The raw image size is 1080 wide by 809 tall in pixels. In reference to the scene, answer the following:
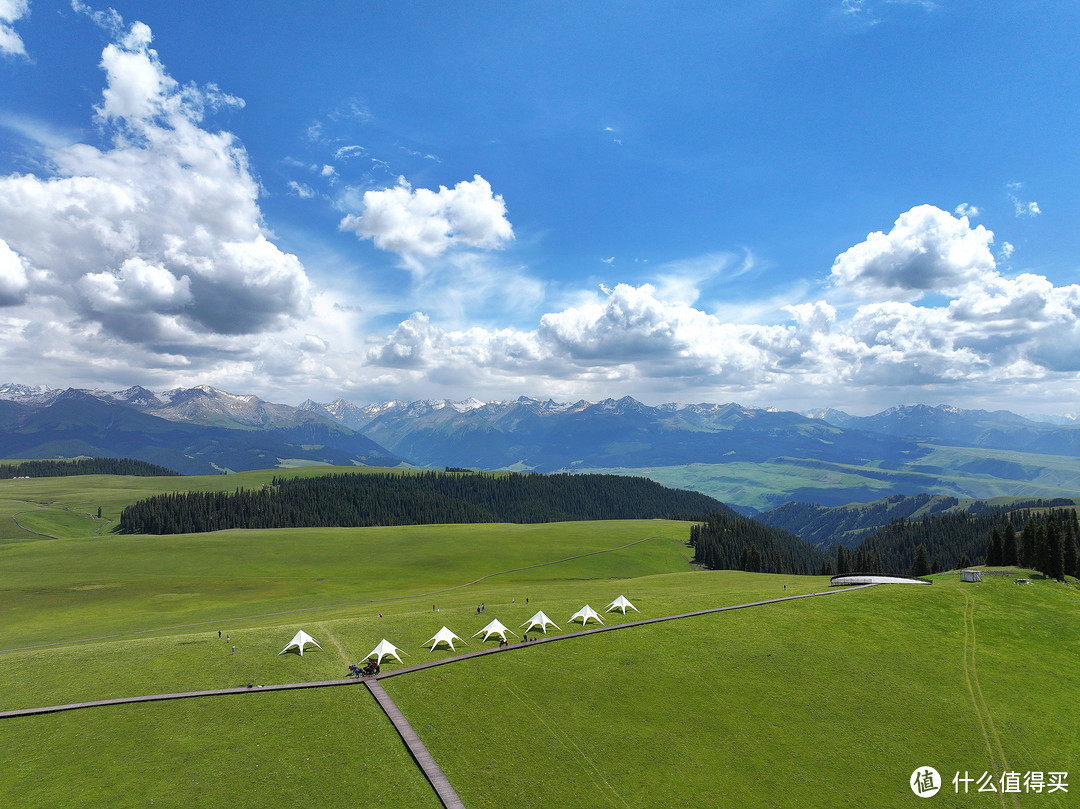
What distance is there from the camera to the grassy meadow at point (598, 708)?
3475cm

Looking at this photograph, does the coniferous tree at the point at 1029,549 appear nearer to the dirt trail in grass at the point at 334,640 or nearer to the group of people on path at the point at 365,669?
the group of people on path at the point at 365,669

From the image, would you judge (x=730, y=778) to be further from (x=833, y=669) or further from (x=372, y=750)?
(x=372, y=750)

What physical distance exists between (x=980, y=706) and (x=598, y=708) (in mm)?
34933

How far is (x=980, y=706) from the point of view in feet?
155

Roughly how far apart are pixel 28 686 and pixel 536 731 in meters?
43.8

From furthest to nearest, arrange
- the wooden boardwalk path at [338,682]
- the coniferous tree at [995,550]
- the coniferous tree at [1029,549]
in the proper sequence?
the coniferous tree at [995,550] → the coniferous tree at [1029,549] → the wooden boardwalk path at [338,682]

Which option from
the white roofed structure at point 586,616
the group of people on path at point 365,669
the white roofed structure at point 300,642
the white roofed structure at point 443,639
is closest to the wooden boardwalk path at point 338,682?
the group of people on path at point 365,669

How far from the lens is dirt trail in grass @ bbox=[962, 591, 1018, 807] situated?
1591 inches

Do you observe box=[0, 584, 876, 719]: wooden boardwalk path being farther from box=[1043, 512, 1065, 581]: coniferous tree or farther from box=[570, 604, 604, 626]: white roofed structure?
box=[1043, 512, 1065, 581]: coniferous tree

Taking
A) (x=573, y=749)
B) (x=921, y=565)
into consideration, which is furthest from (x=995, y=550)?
(x=573, y=749)

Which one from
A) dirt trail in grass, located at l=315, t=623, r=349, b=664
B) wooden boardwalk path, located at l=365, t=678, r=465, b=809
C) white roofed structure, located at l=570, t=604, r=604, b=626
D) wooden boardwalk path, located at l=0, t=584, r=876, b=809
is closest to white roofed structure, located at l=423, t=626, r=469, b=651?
wooden boardwalk path, located at l=0, t=584, r=876, b=809

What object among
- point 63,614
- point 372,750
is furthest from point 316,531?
point 372,750

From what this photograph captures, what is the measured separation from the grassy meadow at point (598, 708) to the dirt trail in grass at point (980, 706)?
222 millimetres

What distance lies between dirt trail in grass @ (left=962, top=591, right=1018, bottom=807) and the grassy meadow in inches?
8.7
